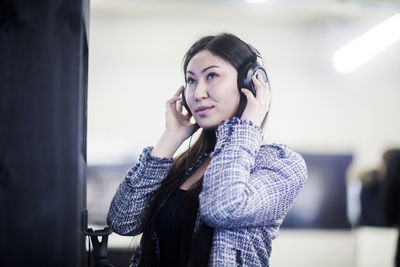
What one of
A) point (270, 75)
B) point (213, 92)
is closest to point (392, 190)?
point (270, 75)

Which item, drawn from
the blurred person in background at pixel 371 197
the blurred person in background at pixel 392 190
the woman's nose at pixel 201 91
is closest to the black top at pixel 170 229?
the woman's nose at pixel 201 91

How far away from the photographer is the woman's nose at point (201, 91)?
1314 millimetres

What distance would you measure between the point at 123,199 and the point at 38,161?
0.53 metres

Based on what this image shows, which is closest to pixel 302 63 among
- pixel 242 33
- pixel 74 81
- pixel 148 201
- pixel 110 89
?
pixel 242 33

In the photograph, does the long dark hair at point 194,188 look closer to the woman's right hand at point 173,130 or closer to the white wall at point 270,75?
the woman's right hand at point 173,130

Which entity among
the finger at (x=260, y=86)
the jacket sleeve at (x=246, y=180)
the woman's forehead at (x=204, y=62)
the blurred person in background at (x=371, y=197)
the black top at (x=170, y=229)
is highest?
the woman's forehead at (x=204, y=62)

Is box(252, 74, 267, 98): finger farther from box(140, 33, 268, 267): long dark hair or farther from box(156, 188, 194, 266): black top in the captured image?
box(156, 188, 194, 266): black top

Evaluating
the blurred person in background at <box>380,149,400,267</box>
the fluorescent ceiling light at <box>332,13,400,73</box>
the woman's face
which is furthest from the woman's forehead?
the fluorescent ceiling light at <box>332,13,400,73</box>

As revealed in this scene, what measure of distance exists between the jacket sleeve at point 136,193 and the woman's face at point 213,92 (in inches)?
7.1

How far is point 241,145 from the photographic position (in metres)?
Answer: 1.19

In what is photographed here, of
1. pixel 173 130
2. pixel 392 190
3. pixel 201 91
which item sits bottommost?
pixel 392 190

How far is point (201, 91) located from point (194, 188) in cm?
27

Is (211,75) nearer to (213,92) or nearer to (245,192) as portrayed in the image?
(213,92)

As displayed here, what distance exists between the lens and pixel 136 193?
4.52ft
